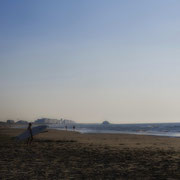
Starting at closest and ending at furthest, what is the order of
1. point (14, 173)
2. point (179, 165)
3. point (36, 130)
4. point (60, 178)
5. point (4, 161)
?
point (60, 178) < point (14, 173) < point (179, 165) < point (4, 161) < point (36, 130)

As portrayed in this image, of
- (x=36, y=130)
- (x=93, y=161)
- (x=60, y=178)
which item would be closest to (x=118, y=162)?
(x=93, y=161)

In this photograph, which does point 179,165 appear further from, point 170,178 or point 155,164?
point 170,178

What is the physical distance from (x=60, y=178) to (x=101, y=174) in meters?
1.40

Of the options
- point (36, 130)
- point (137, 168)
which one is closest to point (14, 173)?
point (137, 168)

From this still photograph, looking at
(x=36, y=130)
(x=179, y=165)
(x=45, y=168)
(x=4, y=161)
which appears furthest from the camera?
(x=36, y=130)

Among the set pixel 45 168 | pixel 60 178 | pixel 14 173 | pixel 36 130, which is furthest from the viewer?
pixel 36 130

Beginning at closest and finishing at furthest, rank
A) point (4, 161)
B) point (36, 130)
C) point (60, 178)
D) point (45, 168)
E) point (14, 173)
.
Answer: point (60, 178)
point (14, 173)
point (45, 168)
point (4, 161)
point (36, 130)

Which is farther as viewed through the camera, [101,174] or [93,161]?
[93,161]

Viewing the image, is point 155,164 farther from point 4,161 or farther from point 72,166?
point 4,161

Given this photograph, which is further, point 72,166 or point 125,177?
point 72,166

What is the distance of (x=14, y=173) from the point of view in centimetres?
806

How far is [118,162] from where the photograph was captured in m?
10.4

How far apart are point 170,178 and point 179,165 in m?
2.28

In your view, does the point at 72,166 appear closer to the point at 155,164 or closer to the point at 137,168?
the point at 137,168
